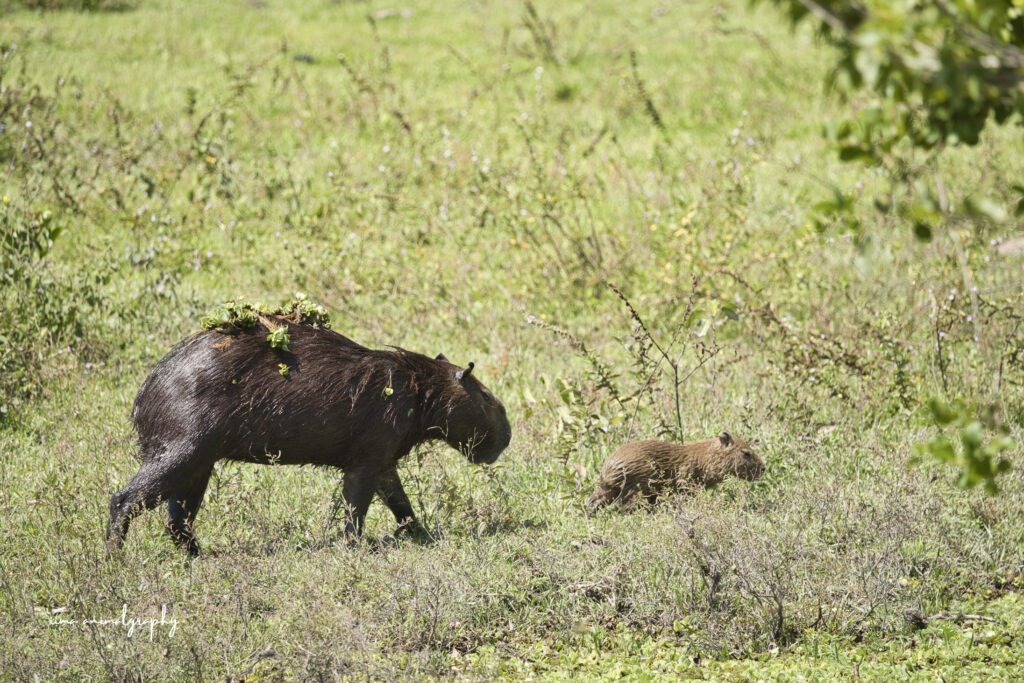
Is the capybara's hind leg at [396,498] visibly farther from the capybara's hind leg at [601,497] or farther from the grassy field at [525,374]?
the capybara's hind leg at [601,497]

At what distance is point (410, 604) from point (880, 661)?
196cm

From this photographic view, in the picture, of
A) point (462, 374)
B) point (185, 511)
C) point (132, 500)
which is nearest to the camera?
point (132, 500)

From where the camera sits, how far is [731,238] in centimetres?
773

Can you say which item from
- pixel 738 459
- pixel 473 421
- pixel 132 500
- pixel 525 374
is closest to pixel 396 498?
pixel 473 421

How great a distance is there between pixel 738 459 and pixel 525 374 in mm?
1888

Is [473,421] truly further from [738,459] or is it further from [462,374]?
[738,459]

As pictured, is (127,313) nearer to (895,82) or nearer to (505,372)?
(505,372)

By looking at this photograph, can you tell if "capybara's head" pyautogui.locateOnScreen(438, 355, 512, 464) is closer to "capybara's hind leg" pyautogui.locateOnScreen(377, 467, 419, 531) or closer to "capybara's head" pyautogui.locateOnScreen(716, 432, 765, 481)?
"capybara's hind leg" pyautogui.locateOnScreen(377, 467, 419, 531)

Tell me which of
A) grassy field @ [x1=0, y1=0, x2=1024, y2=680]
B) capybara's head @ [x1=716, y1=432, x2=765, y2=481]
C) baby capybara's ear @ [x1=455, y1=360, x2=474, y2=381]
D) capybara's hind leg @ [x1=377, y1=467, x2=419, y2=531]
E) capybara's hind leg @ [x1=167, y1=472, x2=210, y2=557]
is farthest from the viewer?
capybara's head @ [x1=716, y1=432, x2=765, y2=481]

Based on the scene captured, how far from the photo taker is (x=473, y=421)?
537 centimetres

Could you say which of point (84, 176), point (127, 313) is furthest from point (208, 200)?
point (127, 313)

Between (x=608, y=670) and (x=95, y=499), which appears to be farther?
(x=95, y=499)

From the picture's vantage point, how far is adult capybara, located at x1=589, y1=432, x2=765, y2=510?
5.24m

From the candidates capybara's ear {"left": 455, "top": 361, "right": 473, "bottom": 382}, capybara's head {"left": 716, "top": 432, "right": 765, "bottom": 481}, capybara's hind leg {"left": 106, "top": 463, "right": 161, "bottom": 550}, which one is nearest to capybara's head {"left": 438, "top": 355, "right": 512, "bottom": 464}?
capybara's ear {"left": 455, "top": 361, "right": 473, "bottom": 382}
